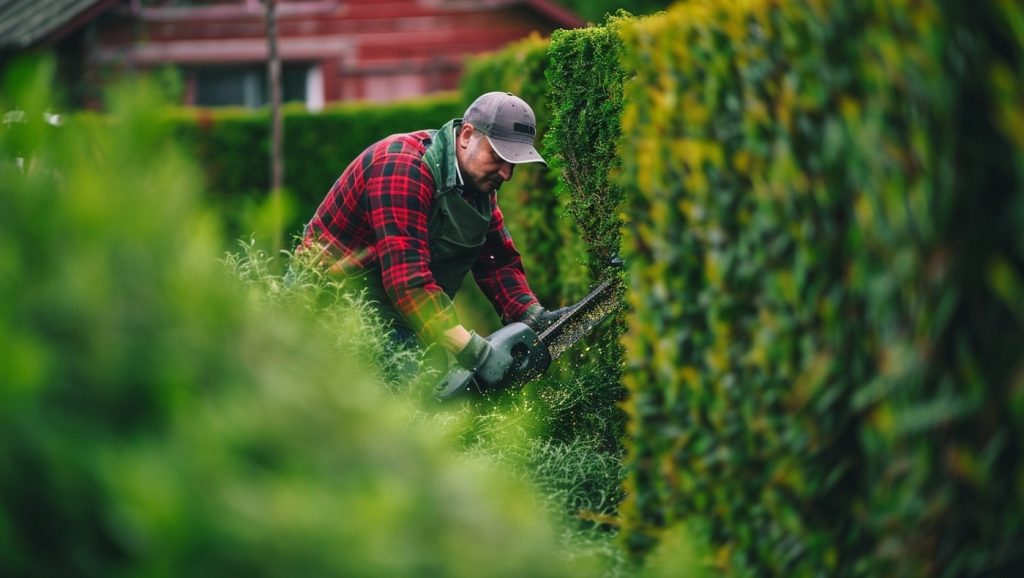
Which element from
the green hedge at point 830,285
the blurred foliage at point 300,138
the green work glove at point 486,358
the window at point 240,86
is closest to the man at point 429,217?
the green work glove at point 486,358

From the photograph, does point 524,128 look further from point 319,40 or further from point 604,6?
point 604,6

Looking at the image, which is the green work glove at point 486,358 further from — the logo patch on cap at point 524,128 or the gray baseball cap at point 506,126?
the logo patch on cap at point 524,128

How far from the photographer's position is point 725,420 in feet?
9.83

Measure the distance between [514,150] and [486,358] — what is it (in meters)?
0.97

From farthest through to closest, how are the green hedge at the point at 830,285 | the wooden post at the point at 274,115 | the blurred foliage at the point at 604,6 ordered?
the blurred foliage at the point at 604,6
the wooden post at the point at 274,115
the green hedge at the point at 830,285

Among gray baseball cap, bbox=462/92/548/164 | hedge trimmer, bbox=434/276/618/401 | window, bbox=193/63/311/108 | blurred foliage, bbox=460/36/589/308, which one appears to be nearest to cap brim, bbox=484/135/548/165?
gray baseball cap, bbox=462/92/548/164

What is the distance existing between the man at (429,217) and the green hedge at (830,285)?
2000mm

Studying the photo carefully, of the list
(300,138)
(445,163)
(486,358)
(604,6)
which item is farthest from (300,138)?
(604,6)

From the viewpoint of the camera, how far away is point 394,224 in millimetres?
5422

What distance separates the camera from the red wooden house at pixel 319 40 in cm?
2131

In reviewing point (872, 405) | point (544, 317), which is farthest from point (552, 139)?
point (872, 405)

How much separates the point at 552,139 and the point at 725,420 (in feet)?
11.4

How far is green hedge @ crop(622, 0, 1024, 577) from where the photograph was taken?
2.23 meters

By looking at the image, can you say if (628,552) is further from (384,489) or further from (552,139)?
(552,139)
